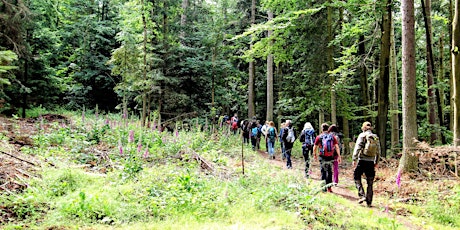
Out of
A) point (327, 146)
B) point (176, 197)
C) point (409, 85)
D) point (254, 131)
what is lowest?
point (176, 197)

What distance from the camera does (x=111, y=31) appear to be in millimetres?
26797

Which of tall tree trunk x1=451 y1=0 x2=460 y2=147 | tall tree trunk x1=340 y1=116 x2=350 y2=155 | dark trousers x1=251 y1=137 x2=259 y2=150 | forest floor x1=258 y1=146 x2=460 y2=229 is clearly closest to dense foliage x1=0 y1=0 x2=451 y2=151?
tall tree trunk x1=340 y1=116 x2=350 y2=155

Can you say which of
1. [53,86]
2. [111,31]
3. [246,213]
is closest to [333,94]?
[246,213]

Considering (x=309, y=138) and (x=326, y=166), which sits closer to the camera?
(x=326, y=166)

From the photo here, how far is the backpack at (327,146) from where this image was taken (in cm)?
809

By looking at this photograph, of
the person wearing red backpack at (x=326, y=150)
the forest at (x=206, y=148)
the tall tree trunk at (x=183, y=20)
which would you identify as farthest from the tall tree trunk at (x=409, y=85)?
the tall tree trunk at (x=183, y=20)

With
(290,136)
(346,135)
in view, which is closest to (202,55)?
(346,135)

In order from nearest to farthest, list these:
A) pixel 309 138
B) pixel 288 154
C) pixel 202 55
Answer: pixel 309 138 → pixel 288 154 → pixel 202 55

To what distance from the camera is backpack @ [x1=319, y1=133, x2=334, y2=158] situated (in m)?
8.09

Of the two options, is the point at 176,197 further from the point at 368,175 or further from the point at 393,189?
the point at 393,189

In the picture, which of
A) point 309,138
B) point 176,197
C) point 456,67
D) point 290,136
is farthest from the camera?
point 290,136

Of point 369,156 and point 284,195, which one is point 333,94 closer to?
point 369,156

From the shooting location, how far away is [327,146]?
8109 millimetres

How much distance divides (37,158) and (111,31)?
2180cm
